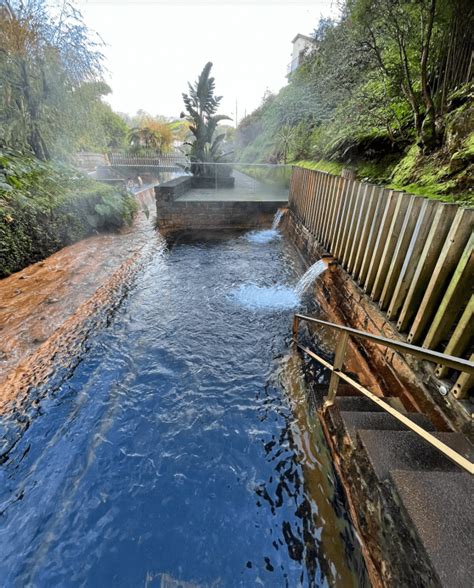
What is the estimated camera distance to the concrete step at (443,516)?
104 centimetres

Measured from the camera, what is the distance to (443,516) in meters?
1.21

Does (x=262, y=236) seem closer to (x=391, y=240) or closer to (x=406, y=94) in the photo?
(x=406, y=94)

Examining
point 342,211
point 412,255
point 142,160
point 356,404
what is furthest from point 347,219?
point 142,160

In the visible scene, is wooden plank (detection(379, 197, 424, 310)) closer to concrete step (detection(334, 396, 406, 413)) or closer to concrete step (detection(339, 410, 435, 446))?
concrete step (detection(334, 396, 406, 413))

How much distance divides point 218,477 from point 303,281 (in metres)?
3.71

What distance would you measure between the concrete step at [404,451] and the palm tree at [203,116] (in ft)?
44.7

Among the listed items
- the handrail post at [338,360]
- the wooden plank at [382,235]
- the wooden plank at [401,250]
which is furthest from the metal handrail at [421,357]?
the wooden plank at [382,235]

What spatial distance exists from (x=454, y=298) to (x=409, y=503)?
1503mm

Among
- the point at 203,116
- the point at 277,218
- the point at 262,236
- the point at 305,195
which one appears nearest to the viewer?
the point at 305,195

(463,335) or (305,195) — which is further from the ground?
(305,195)

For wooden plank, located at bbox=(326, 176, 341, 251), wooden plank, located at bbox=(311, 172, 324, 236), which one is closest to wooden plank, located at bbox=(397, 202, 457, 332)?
wooden plank, located at bbox=(326, 176, 341, 251)

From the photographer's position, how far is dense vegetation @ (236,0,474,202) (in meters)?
3.85

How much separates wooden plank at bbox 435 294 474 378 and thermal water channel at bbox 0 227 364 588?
1.35 metres

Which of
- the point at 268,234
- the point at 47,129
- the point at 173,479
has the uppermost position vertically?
the point at 47,129
